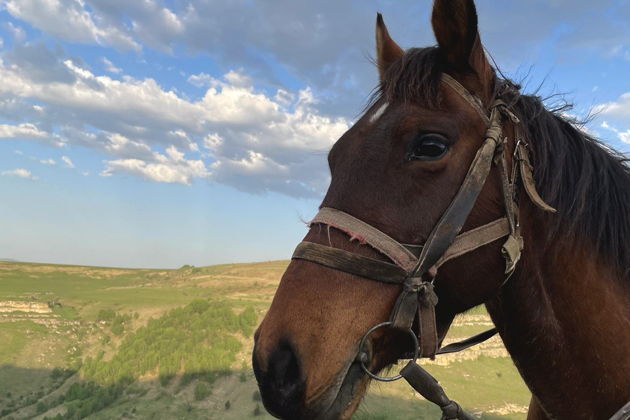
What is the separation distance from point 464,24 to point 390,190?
1011 mm

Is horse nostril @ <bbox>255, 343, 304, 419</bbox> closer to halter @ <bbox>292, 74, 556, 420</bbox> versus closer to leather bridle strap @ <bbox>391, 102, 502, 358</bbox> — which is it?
halter @ <bbox>292, 74, 556, 420</bbox>

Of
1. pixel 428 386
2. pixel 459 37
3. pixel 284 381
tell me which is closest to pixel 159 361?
pixel 428 386

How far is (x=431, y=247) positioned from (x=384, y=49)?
182 cm

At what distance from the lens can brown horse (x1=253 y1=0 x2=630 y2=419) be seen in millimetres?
1901

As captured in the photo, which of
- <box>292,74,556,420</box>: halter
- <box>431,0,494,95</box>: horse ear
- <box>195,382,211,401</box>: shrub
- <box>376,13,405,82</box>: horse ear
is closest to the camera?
<box>292,74,556,420</box>: halter

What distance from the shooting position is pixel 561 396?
8.23ft

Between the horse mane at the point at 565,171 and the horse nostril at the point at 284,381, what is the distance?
1467 millimetres

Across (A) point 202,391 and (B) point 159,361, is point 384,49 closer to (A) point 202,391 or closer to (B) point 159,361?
(A) point 202,391

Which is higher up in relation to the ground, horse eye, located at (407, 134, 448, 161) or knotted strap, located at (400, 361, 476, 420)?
horse eye, located at (407, 134, 448, 161)

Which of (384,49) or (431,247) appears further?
(384,49)

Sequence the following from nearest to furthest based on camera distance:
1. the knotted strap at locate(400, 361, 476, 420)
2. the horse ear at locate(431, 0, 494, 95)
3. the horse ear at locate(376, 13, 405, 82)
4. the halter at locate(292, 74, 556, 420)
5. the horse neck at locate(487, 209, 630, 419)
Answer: the halter at locate(292, 74, 556, 420), the knotted strap at locate(400, 361, 476, 420), the horse ear at locate(431, 0, 494, 95), the horse neck at locate(487, 209, 630, 419), the horse ear at locate(376, 13, 405, 82)

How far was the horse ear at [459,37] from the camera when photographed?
2297mm

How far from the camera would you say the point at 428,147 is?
2.22 metres

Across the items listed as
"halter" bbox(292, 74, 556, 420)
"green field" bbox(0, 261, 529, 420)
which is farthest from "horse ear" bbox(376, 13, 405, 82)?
"green field" bbox(0, 261, 529, 420)
